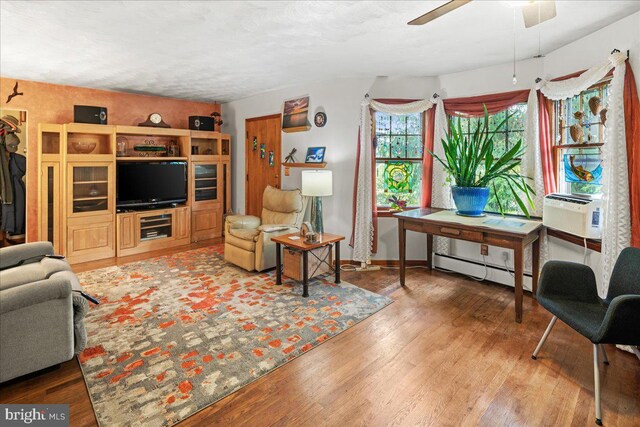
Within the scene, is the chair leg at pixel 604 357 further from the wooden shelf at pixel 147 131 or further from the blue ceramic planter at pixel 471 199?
the wooden shelf at pixel 147 131

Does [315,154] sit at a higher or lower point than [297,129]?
lower

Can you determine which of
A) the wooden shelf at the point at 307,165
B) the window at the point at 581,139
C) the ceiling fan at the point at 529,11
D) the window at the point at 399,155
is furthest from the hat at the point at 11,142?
the window at the point at 581,139

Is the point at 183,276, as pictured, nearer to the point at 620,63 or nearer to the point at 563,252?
the point at 563,252

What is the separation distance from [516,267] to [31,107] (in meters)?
6.03

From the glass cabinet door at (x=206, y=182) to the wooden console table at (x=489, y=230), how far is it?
3.60 meters

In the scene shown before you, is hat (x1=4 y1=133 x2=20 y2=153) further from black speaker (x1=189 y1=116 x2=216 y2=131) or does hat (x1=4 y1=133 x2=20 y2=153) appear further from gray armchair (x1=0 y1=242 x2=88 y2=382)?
gray armchair (x1=0 y1=242 x2=88 y2=382)

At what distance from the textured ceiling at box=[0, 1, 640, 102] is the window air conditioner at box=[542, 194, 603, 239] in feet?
4.54

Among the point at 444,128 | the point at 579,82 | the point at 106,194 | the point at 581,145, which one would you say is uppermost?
the point at 579,82

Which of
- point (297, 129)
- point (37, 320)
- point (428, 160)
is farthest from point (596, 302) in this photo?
point (297, 129)

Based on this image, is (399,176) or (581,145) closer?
(581,145)

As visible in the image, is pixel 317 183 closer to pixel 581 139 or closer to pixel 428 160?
pixel 428 160

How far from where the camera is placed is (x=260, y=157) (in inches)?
227

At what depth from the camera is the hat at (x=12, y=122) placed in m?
4.56

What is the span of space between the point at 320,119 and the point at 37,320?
145 inches
